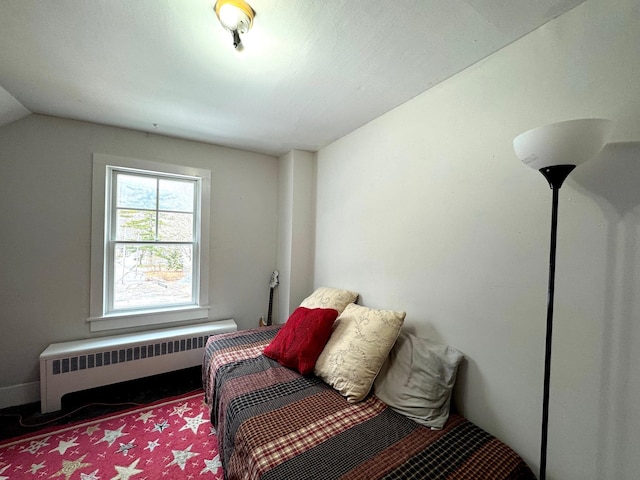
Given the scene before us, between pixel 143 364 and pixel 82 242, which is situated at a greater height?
pixel 82 242

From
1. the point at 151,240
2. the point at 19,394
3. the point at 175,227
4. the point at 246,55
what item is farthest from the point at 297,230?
the point at 19,394

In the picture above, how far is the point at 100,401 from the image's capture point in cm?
211

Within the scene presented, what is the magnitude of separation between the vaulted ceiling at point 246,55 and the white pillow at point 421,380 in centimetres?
158

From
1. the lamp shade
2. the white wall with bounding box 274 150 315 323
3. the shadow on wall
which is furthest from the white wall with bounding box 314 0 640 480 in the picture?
the white wall with bounding box 274 150 315 323

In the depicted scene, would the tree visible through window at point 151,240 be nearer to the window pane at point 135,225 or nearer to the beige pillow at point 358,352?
the window pane at point 135,225

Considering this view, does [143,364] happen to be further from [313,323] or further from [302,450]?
[302,450]

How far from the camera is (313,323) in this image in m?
1.83

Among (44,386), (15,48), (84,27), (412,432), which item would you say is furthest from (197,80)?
(44,386)

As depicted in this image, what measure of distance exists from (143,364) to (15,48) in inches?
88.6

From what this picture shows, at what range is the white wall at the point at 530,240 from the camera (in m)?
0.93

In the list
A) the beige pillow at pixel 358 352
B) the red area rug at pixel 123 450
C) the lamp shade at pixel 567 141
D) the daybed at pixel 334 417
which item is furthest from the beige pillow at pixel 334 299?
the lamp shade at pixel 567 141

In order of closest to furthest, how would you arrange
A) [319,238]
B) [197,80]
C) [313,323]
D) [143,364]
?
1. [197,80]
2. [313,323]
3. [143,364]
4. [319,238]

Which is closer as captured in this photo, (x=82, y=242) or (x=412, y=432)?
(x=412, y=432)

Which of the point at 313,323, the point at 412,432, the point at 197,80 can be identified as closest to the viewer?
the point at 412,432
